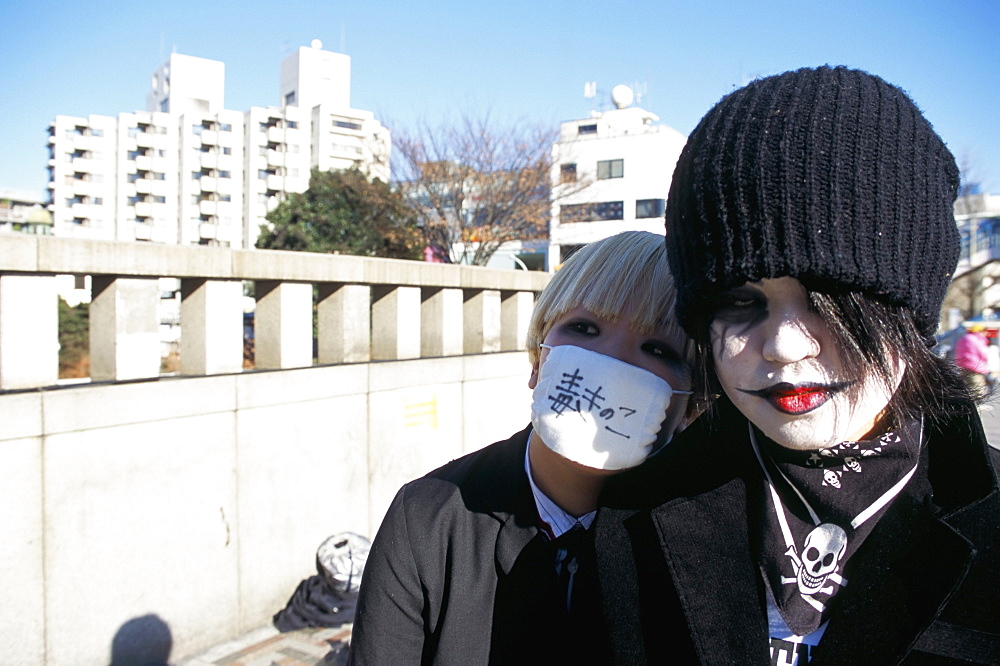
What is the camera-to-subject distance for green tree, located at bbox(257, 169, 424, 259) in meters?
18.2

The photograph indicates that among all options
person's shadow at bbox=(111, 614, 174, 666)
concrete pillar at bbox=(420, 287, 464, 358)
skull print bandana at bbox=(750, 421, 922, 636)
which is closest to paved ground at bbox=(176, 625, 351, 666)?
person's shadow at bbox=(111, 614, 174, 666)

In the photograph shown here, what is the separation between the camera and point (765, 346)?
→ 1102 millimetres

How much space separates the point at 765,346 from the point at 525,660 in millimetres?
699

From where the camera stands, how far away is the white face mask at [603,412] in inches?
57.7

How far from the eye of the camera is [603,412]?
147 centimetres

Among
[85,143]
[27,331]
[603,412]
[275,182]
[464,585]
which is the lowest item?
[464,585]

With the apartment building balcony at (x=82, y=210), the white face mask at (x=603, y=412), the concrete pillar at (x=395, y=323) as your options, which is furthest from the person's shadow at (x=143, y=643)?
the apartment building balcony at (x=82, y=210)

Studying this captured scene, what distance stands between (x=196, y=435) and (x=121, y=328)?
0.63 meters

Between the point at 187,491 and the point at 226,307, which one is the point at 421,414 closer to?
the point at 226,307

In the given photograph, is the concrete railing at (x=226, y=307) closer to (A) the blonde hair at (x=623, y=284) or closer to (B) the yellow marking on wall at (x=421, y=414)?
(B) the yellow marking on wall at (x=421, y=414)

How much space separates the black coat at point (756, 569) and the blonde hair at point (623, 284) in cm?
26

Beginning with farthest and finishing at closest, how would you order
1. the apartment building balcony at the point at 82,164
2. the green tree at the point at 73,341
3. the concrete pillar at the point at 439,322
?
the apartment building balcony at the point at 82,164
the green tree at the point at 73,341
the concrete pillar at the point at 439,322

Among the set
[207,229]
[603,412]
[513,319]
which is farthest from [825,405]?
[207,229]

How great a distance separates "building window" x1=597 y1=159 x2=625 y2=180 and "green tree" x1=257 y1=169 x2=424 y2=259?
2293 centimetres
